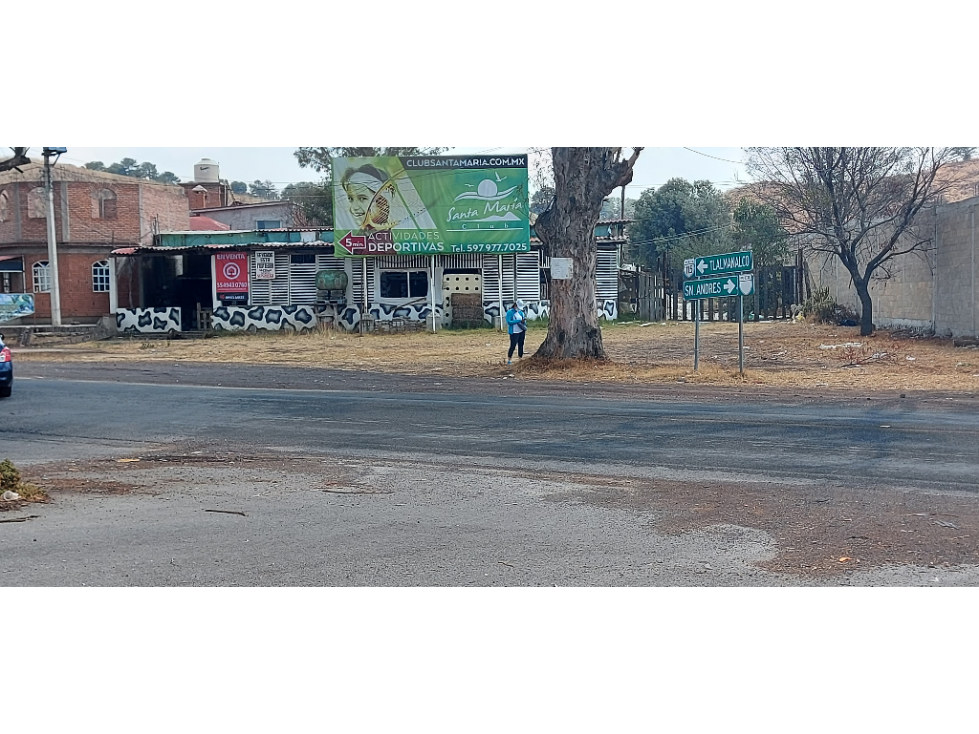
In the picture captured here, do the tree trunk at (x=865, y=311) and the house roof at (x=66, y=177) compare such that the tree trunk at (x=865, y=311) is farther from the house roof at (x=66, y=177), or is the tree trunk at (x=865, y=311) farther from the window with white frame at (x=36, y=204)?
the window with white frame at (x=36, y=204)

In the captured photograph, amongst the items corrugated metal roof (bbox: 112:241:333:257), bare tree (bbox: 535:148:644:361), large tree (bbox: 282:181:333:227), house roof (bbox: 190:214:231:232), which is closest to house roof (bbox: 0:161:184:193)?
house roof (bbox: 190:214:231:232)

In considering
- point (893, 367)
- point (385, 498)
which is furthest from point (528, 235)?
point (385, 498)

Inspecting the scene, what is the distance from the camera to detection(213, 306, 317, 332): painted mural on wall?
40.0 m

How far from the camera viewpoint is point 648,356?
25281 millimetres

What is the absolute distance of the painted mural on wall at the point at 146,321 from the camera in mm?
39969

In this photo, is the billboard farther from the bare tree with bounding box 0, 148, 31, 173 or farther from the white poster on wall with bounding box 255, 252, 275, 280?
the bare tree with bounding box 0, 148, 31, 173

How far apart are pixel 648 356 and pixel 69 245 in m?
26.8

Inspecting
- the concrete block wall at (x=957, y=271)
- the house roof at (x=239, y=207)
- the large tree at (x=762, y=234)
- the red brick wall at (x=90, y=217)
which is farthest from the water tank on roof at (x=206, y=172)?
the concrete block wall at (x=957, y=271)

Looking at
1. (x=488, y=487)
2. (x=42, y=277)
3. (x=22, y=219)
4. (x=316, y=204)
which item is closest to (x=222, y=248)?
(x=42, y=277)

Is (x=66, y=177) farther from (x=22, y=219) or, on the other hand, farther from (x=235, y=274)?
(x=235, y=274)

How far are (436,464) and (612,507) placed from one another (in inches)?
111

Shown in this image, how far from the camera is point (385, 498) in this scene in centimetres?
937

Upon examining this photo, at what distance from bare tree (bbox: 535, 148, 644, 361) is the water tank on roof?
45.6m

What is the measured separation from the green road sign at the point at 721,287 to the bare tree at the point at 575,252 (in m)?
2.78
